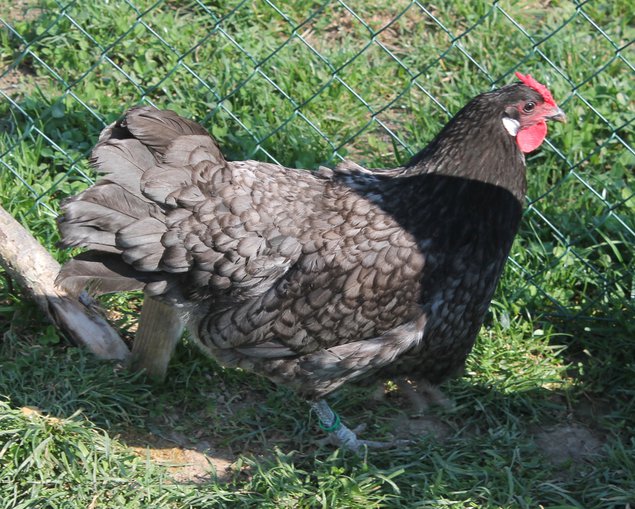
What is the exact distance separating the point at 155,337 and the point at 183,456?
461mm

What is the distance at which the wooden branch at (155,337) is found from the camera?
3586 millimetres

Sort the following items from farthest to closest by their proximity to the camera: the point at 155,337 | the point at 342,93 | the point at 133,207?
the point at 342,93
the point at 155,337
the point at 133,207

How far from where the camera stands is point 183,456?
3.51 metres

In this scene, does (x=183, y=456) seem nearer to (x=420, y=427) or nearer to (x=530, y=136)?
(x=420, y=427)

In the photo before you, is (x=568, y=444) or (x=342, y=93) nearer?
(x=568, y=444)

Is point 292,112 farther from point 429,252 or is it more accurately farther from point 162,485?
point 162,485

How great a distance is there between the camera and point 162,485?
3.26 meters

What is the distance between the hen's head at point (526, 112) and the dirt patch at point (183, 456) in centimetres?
156

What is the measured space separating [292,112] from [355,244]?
1.54 m

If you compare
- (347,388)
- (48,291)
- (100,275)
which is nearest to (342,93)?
(347,388)

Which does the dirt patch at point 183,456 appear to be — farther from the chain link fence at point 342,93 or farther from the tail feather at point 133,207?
the chain link fence at point 342,93

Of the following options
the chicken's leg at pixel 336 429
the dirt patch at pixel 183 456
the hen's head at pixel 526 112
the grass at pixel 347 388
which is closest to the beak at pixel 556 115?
the hen's head at pixel 526 112

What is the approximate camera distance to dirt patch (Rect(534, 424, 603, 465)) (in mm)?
3512

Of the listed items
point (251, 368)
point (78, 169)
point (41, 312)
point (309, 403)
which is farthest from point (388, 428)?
point (78, 169)
